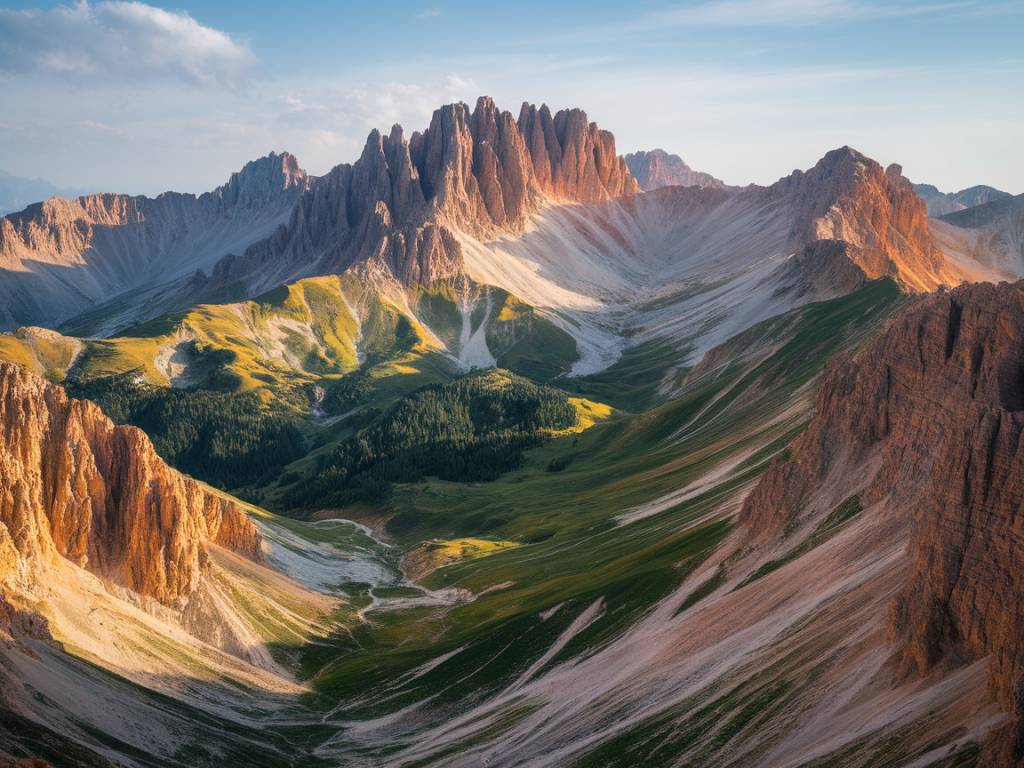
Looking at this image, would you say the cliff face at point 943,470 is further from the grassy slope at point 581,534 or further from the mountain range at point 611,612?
the grassy slope at point 581,534

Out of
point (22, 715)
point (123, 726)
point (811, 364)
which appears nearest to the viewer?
point (22, 715)

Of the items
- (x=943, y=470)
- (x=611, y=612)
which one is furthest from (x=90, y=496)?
(x=943, y=470)

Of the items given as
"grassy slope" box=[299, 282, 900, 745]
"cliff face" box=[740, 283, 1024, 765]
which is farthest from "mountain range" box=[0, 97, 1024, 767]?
"grassy slope" box=[299, 282, 900, 745]

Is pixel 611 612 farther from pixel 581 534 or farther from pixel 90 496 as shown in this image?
pixel 90 496

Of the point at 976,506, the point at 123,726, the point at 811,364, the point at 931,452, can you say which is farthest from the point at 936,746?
the point at 811,364

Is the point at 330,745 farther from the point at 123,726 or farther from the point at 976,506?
the point at 976,506

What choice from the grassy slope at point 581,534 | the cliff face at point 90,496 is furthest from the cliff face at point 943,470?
the cliff face at point 90,496
